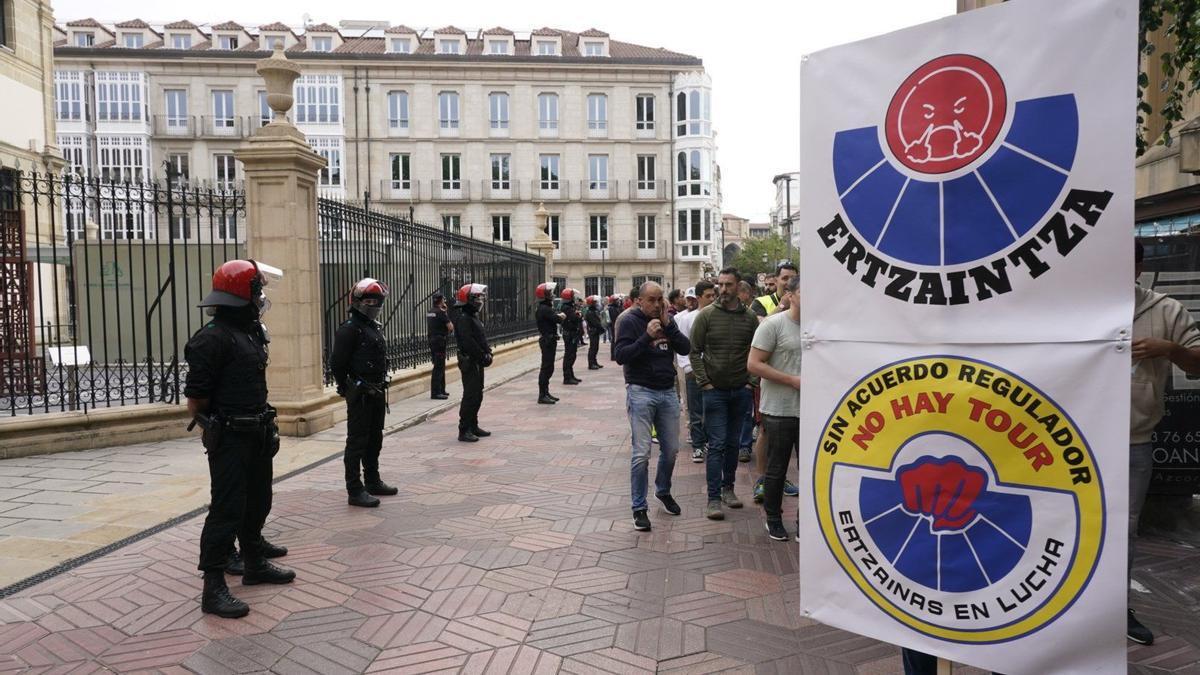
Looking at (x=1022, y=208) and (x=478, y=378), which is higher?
(x=1022, y=208)

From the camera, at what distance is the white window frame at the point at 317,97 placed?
4622 centimetres

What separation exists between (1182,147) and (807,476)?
7092 mm

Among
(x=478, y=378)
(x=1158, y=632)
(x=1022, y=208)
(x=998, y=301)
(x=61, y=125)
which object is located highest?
(x=61, y=125)

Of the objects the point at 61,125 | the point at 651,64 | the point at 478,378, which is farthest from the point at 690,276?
the point at 478,378

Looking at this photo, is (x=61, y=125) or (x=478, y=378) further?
(x=61, y=125)

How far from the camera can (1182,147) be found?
723 cm

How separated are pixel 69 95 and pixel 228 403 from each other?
51677mm

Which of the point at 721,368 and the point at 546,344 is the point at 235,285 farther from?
the point at 546,344

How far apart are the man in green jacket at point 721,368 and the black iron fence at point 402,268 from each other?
6.13 meters

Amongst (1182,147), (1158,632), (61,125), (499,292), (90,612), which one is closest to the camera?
(1158,632)

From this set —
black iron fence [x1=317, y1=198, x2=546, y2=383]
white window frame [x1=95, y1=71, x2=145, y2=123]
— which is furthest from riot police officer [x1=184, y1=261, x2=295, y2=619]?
white window frame [x1=95, y1=71, x2=145, y2=123]

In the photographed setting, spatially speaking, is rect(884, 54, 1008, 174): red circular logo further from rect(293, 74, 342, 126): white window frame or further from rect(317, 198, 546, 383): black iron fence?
rect(293, 74, 342, 126): white window frame

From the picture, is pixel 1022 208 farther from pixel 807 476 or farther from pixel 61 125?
pixel 61 125

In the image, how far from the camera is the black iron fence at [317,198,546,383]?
10.8m
